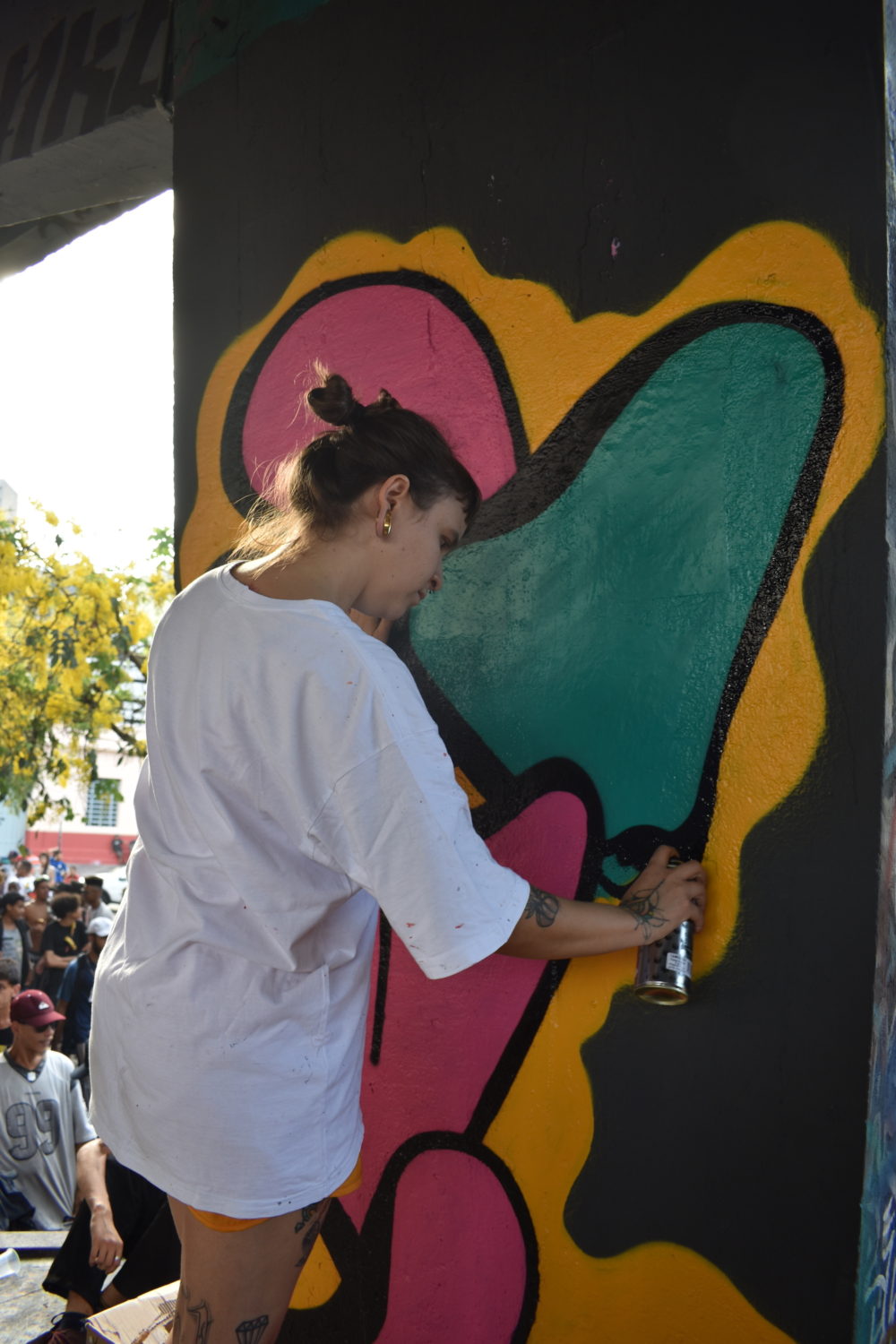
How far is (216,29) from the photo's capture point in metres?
3.23

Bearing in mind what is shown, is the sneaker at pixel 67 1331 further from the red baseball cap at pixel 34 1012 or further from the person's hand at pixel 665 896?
the person's hand at pixel 665 896

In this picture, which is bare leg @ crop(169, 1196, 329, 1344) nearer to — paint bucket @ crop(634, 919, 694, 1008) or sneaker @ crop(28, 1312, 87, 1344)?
paint bucket @ crop(634, 919, 694, 1008)

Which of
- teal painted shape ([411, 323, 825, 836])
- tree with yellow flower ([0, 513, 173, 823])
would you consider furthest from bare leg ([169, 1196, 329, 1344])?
tree with yellow flower ([0, 513, 173, 823])

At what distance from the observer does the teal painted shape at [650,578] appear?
2090 millimetres

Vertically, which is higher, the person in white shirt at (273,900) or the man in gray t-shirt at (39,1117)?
the person in white shirt at (273,900)

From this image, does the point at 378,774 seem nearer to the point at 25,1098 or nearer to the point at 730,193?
the point at 730,193

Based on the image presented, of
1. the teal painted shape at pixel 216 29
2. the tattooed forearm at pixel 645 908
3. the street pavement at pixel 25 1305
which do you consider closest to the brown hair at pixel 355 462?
the tattooed forearm at pixel 645 908

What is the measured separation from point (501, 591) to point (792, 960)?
1023mm

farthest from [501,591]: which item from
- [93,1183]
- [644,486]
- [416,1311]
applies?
[93,1183]

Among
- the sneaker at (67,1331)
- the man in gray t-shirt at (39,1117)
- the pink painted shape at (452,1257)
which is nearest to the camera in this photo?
the pink painted shape at (452,1257)

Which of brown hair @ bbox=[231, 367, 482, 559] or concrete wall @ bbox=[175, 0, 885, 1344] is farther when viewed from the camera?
concrete wall @ bbox=[175, 0, 885, 1344]

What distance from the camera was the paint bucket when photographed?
1.88 meters

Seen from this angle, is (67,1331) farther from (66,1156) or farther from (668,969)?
(668,969)

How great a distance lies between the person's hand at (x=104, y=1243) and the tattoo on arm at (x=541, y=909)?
2.33 meters
